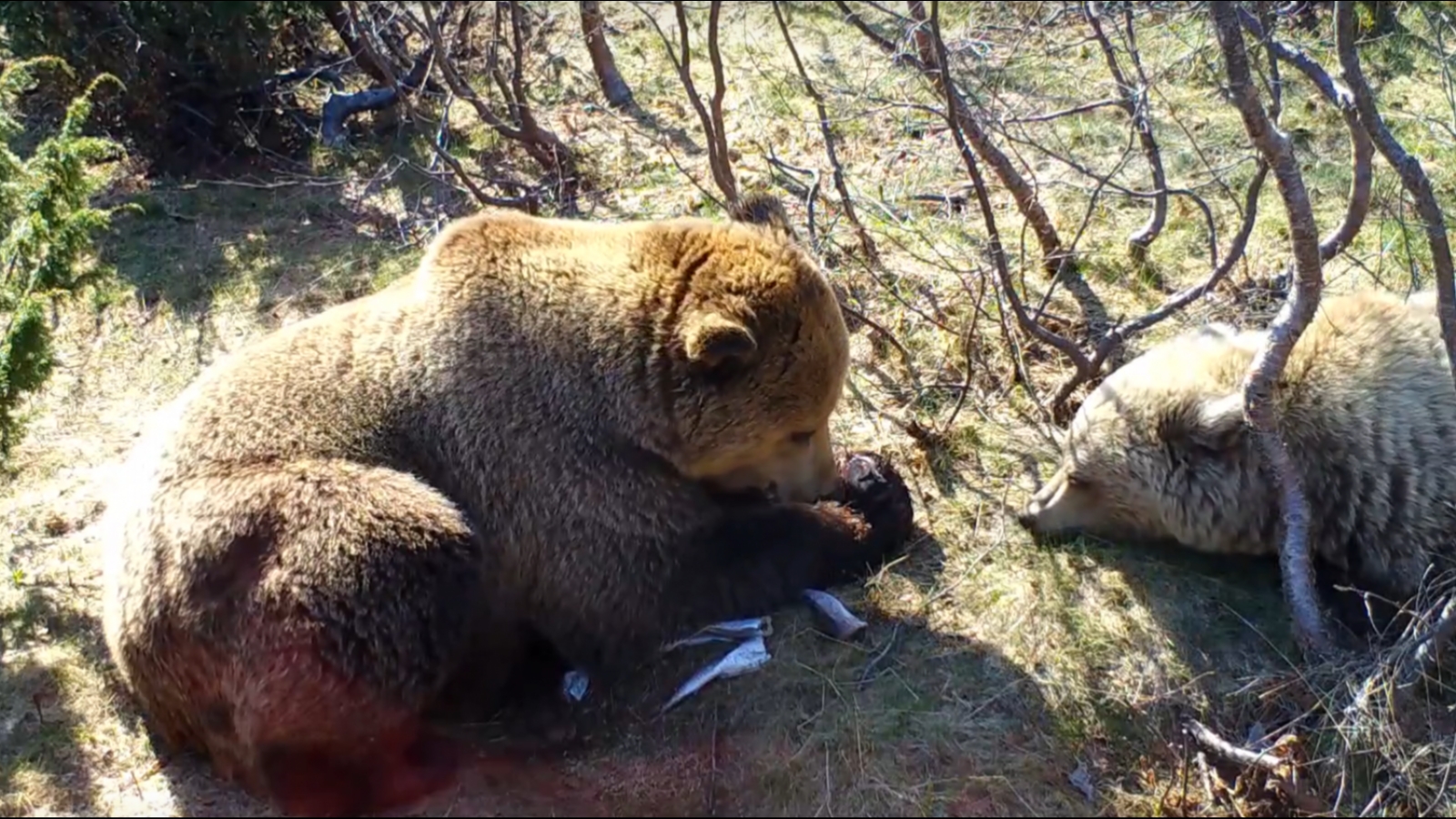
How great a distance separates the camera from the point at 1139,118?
7.04 meters

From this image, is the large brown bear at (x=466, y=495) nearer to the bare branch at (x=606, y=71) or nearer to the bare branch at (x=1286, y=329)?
the bare branch at (x=1286, y=329)

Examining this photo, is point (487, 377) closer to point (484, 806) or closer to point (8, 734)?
point (484, 806)

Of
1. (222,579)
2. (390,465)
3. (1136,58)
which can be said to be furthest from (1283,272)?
(222,579)

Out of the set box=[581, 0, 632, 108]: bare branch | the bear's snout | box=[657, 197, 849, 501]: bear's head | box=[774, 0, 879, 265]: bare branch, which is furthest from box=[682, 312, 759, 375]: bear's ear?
box=[581, 0, 632, 108]: bare branch

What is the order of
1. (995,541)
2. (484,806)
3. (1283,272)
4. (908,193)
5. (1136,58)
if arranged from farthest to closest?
(908,193) < (1283,272) < (1136,58) < (995,541) < (484,806)

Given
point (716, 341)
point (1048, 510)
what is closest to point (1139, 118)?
point (1048, 510)

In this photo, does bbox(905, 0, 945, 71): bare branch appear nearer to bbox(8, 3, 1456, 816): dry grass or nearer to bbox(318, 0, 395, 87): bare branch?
bbox(8, 3, 1456, 816): dry grass

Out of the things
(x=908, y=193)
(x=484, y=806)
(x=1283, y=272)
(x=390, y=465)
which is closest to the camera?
(x=484, y=806)

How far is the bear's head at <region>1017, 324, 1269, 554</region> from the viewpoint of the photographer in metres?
5.30

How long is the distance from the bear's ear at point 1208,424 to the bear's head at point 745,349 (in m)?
1.42

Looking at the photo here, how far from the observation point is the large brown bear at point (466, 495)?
14.6 feet

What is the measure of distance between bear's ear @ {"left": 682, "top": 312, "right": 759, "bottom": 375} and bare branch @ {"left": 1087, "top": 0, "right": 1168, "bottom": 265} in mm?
2050

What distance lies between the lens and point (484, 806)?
439 centimetres

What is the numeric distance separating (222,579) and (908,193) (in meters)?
5.31
